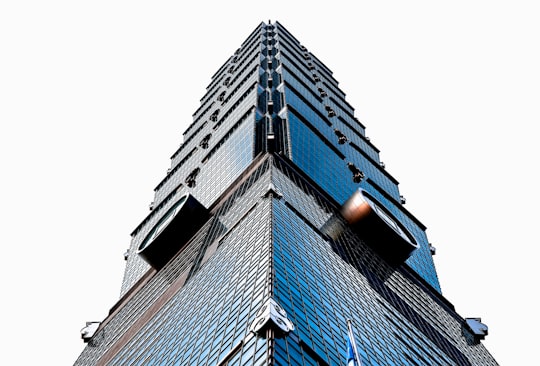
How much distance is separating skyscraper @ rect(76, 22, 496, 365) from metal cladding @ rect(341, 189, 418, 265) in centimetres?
18

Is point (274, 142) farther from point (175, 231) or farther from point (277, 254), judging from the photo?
point (277, 254)

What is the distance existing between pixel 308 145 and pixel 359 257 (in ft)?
110

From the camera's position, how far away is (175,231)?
89.9m

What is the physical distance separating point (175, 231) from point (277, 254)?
3984 centimetres

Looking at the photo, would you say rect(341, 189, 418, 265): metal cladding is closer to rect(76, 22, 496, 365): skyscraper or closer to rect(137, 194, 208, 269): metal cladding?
rect(76, 22, 496, 365): skyscraper

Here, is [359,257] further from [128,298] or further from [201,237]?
[128,298]

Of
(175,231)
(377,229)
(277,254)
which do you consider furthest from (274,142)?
(277,254)

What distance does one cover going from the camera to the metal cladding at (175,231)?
3514 inches

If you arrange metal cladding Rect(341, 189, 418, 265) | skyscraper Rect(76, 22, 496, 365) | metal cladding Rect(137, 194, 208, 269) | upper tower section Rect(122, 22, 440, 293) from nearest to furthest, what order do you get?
skyscraper Rect(76, 22, 496, 365), metal cladding Rect(341, 189, 418, 265), metal cladding Rect(137, 194, 208, 269), upper tower section Rect(122, 22, 440, 293)

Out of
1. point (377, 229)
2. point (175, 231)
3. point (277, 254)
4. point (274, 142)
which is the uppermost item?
point (175, 231)

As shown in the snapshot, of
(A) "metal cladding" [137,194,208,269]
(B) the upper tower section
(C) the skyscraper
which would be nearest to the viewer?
(C) the skyscraper

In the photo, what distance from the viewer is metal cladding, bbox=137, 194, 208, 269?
89250mm

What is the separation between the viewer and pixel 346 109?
157 m

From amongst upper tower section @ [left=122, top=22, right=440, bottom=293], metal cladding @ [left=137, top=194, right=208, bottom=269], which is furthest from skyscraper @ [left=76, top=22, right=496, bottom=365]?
upper tower section @ [left=122, top=22, right=440, bottom=293]
